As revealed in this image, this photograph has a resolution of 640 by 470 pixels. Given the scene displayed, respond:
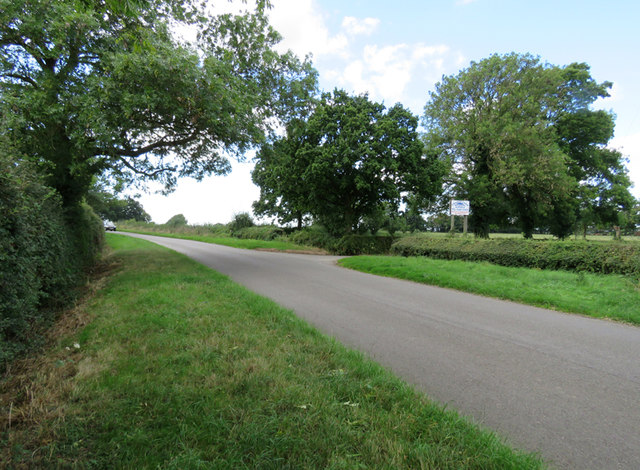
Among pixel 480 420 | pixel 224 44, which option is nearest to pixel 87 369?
pixel 480 420

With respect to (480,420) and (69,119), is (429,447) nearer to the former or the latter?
(480,420)

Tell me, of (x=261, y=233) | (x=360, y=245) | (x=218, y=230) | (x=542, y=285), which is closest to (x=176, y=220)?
(x=218, y=230)

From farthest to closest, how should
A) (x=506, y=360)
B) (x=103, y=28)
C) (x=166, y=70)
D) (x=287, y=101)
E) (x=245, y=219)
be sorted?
(x=245, y=219) < (x=287, y=101) < (x=103, y=28) < (x=166, y=70) < (x=506, y=360)

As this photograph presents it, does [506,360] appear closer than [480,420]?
No

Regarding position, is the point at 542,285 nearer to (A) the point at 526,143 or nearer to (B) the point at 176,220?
(A) the point at 526,143

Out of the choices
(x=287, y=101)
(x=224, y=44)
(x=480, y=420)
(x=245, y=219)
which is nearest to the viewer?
(x=480, y=420)

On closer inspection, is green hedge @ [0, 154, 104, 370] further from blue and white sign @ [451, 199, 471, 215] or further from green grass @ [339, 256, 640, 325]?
blue and white sign @ [451, 199, 471, 215]

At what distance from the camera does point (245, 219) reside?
37.4 m

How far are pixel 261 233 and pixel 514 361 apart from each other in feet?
97.3

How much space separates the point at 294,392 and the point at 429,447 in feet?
3.72

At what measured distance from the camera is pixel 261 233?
32062mm

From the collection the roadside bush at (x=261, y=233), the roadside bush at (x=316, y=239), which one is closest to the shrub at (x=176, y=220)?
the roadside bush at (x=261, y=233)

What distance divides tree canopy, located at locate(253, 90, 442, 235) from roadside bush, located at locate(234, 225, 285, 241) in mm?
9060

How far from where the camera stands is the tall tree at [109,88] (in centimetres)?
709
